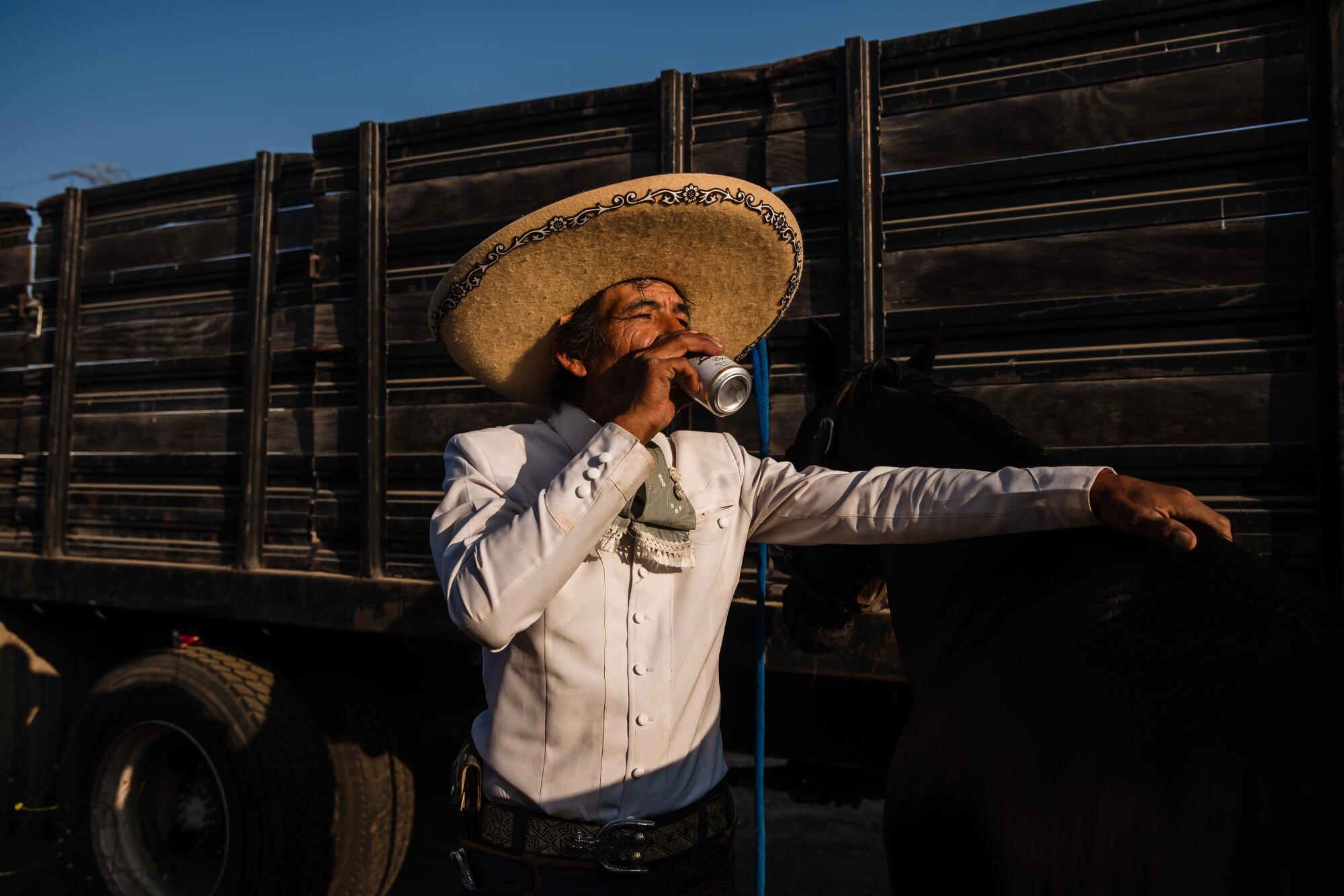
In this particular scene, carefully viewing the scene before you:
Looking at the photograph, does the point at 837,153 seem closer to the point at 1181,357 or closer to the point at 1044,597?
the point at 1181,357

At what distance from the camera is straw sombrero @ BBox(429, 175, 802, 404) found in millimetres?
1776

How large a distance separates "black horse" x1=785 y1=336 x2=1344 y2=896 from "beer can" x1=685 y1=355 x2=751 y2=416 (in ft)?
1.86

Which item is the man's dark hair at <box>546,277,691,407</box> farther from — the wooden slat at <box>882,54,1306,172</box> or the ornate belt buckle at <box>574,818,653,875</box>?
the wooden slat at <box>882,54,1306,172</box>

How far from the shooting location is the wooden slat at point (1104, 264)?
7.04ft

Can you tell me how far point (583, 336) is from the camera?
1867mm

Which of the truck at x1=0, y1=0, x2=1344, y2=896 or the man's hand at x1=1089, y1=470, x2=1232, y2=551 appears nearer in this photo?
the man's hand at x1=1089, y1=470, x2=1232, y2=551

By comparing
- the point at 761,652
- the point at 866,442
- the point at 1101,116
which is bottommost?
the point at 761,652

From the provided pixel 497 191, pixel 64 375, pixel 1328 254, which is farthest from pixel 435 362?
pixel 1328 254

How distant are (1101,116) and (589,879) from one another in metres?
2.15

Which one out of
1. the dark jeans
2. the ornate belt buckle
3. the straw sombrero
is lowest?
the dark jeans

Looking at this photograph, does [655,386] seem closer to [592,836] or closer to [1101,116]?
[592,836]

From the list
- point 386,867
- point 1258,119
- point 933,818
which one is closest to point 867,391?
point 933,818

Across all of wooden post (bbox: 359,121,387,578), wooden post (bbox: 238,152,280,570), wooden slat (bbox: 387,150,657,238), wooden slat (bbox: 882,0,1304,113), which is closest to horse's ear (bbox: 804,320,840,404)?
wooden slat (bbox: 882,0,1304,113)

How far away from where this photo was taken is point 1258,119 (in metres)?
2.16
